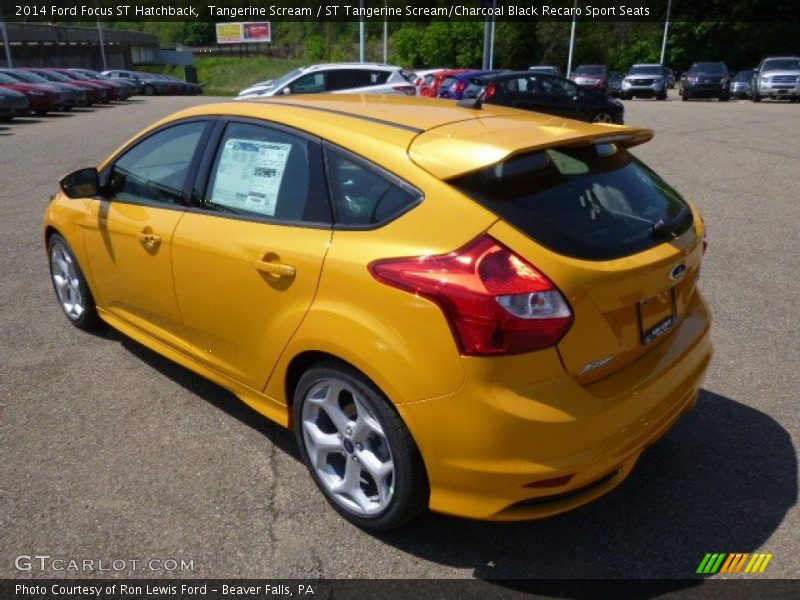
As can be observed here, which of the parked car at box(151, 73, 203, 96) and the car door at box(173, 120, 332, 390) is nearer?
the car door at box(173, 120, 332, 390)

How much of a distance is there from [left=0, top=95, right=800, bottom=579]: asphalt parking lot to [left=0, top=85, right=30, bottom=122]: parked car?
1942cm

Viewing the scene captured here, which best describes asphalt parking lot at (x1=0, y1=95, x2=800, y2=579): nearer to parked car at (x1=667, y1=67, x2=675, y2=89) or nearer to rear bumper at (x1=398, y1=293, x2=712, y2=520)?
rear bumper at (x1=398, y1=293, x2=712, y2=520)

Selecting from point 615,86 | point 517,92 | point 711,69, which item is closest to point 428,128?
point 517,92

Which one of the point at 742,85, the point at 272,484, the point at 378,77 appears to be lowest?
the point at 272,484

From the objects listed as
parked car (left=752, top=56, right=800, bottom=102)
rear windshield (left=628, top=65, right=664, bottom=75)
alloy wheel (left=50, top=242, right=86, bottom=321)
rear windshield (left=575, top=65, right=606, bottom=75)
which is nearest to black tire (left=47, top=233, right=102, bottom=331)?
alloy wheel (left=50, top=242, right=86, bottom=321)

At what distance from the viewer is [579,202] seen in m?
2.49

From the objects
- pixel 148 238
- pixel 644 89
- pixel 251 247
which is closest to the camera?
pixel 251 247

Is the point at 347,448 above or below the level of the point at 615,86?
above

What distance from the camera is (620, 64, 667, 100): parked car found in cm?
3136

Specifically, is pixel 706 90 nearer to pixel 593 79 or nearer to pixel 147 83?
pixel 593 79

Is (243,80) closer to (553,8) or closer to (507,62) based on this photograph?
(507,62)

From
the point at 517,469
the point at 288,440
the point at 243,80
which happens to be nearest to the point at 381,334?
the point at 517,469

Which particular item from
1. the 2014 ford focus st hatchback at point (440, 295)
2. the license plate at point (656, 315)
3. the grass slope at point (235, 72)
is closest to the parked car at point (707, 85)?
the 2014 ford focus st hatchback at point (440, 295)

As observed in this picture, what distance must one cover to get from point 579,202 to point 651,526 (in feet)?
4.31
